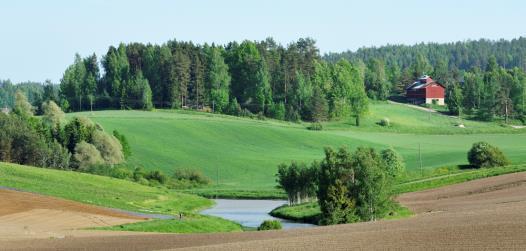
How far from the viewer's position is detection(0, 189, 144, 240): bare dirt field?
61062 millimetres

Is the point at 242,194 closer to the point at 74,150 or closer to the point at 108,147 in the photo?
the point at 108,147

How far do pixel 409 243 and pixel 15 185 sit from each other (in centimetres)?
5054

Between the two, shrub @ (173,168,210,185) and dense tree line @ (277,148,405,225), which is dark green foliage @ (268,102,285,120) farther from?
dense tree line @ (277,148,405,225)

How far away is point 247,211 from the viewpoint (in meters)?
97.0

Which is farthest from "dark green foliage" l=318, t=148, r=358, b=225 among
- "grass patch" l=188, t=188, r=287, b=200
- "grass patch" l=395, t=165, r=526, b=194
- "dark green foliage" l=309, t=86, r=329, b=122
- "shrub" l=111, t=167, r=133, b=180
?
"dark green foliage" l=309, t=86, r=329, b=122

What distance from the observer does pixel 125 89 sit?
19688 centimetres

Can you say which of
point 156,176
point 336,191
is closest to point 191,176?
point 156,176

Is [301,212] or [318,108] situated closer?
[301,212]

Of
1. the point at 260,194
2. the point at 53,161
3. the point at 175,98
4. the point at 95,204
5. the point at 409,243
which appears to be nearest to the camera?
the point at 409,243

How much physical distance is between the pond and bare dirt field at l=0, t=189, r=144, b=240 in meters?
13.0

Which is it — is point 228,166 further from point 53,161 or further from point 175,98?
point 175,98

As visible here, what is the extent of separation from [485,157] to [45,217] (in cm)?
6597

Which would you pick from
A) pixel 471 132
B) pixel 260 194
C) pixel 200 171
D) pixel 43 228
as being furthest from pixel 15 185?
pixel 471 132

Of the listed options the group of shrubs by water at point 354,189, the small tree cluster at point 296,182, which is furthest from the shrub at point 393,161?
the group of shrubs by water at point 354,189
